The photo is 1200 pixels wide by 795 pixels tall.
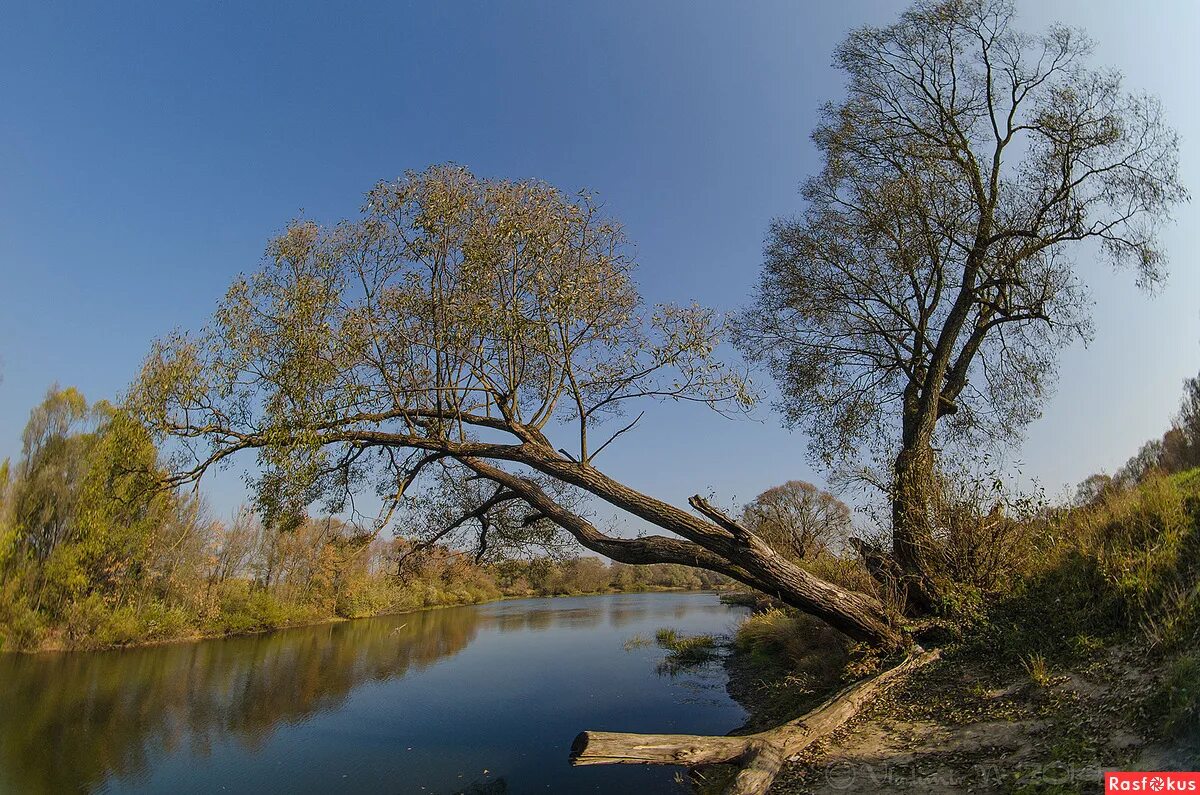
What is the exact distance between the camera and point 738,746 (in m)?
6.61

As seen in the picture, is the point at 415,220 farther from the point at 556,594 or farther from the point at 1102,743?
the point at 556,594

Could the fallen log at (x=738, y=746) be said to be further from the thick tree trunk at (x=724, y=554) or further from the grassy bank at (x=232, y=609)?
the grassy bank at (x=232, y=609)

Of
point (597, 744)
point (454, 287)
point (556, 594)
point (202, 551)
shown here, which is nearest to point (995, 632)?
point (597, 744)

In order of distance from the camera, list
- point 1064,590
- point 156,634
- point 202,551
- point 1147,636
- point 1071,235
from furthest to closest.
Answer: point 202,551, point 156,634, point 1071,235, point 1064,590, point 1147,636

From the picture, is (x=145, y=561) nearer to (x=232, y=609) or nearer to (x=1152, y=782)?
(x=232, y=609)

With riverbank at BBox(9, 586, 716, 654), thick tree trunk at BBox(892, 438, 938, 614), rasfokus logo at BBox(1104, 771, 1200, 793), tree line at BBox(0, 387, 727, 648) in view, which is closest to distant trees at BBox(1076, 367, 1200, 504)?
thick tree trunk at BBox(892, 438, 938, 614)

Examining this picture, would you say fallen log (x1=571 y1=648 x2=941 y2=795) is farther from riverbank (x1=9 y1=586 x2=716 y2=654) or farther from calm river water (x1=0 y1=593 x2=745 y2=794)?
riverbank (x1=9 y1=586 x2=716 y2=654)

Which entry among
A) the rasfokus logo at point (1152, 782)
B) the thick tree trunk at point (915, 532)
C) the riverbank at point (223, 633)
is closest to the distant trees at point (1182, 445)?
the thick tree trunk at point (915, 532)

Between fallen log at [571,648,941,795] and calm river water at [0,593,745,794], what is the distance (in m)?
3.35

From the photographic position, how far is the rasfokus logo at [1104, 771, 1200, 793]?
154 inches

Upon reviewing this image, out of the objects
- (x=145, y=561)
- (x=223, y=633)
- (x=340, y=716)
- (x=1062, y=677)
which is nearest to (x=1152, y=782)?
(x=1062, y=677)

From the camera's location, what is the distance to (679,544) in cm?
921

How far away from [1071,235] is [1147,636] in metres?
8.26

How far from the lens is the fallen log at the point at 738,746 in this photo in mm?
5930
